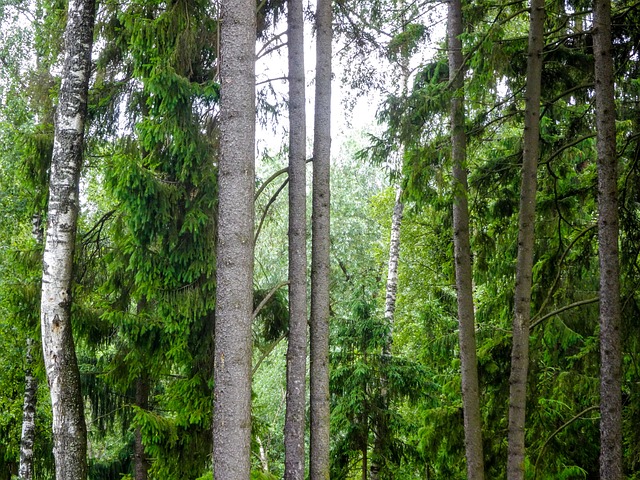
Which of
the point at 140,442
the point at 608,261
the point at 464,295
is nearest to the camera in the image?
the point at 608,261

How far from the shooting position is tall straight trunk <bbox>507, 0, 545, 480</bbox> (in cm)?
720

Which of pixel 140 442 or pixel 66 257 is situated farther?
pixel 140 442

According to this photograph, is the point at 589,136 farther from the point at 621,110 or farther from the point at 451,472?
the point at 451,472

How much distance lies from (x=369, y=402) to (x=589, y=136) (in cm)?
549

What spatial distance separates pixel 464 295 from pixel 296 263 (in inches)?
94.1

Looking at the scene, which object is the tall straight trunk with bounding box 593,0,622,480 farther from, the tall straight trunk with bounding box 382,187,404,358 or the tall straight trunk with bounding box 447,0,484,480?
the tall straight trunk with bounding box 382,187,404,358

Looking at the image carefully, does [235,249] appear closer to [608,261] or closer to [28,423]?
[608,261]

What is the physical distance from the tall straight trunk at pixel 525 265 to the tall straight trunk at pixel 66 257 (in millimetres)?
4477

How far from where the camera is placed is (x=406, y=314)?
712 inches

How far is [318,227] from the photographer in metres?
7.21

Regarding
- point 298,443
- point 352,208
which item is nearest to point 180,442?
point 298,443

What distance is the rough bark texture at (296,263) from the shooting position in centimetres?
680

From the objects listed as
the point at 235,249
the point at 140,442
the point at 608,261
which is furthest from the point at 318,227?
the point at 140,442

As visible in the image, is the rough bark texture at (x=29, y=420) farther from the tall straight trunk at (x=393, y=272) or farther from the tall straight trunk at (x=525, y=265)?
the tall straight trunk at (x=525, y=265)
